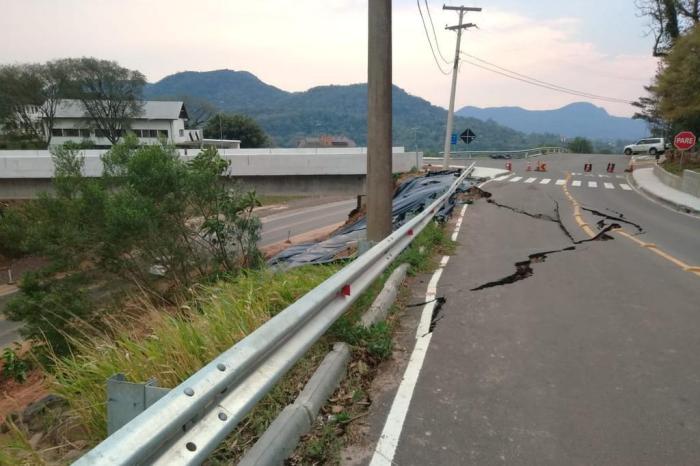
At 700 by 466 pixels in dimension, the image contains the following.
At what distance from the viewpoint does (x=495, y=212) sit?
16.4 metres

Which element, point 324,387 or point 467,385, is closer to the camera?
point 324,387

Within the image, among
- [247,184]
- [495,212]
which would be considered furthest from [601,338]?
[247,184]

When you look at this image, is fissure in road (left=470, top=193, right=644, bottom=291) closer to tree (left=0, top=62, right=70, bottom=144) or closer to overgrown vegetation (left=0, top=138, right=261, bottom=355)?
overgrown vegetation (left=0, top=138, right=261, bottom=355)

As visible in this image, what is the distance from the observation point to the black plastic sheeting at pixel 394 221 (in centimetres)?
1165

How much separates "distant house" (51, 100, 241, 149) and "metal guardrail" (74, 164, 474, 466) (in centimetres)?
6724

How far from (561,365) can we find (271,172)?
25393 millimetres

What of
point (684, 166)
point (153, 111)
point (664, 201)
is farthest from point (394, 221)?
point (153, 111)

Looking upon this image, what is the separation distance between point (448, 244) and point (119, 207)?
32.6ft

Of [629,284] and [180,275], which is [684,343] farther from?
[180,275]

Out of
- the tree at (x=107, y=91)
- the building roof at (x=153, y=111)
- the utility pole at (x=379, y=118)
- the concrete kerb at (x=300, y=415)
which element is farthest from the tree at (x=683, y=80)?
the building roof at (x=153, y=111)

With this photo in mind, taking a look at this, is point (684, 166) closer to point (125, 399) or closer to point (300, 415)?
point (300, 415)

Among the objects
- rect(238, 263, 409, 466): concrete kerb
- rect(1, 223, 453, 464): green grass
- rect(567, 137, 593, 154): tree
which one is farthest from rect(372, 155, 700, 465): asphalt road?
rect(567, 137, 593, 154): tree

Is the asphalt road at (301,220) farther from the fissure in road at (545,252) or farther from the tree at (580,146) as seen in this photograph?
the tree at (580,146)

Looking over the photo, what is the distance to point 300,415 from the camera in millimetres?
Result: 3139
